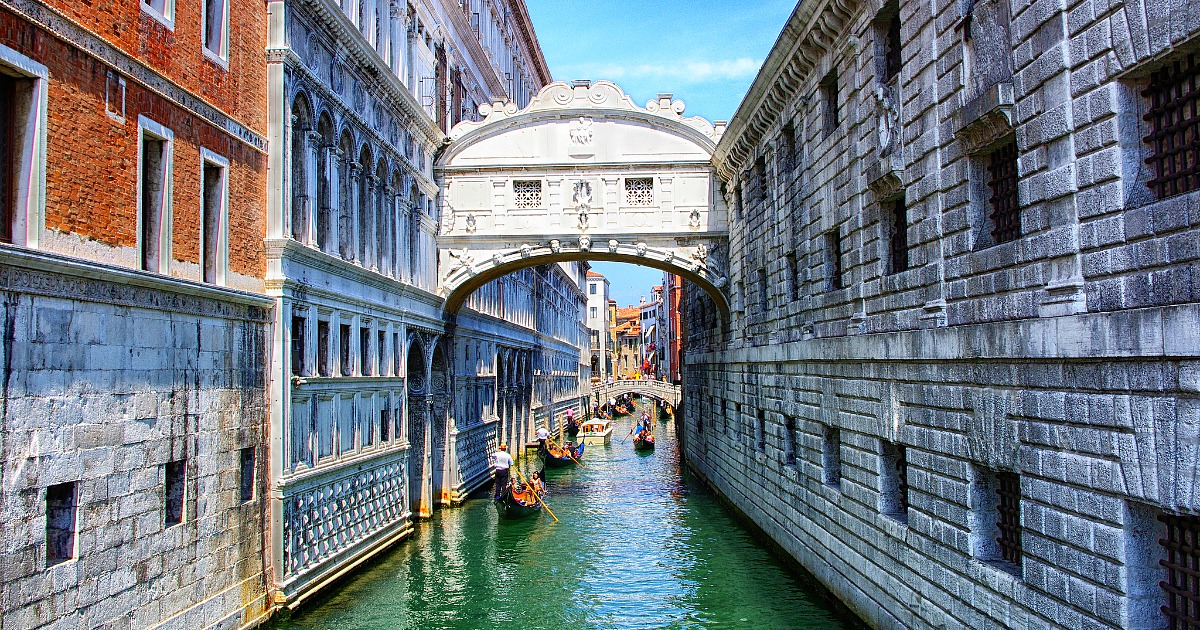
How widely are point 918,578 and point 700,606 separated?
174 inches

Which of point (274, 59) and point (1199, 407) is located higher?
point (274, 59)

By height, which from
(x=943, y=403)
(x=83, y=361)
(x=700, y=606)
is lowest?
(x=700, y=606)

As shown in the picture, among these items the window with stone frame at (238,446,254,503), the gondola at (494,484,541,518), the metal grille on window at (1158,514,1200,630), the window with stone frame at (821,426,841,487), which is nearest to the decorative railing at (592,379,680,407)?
the gondola at (494,484,541,518)

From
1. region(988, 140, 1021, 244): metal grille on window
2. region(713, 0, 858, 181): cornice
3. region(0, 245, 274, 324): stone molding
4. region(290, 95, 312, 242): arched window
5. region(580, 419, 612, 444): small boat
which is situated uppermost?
region(713, 0, 858, 181): cornice

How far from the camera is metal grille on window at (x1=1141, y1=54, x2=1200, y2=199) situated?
17.9 ft

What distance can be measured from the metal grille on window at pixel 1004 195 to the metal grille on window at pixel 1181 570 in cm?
259

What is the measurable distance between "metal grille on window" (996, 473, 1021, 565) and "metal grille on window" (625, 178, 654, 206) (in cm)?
1319

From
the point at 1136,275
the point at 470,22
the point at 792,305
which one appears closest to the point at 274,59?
the point at 792,305

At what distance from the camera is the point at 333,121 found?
45.1 feet

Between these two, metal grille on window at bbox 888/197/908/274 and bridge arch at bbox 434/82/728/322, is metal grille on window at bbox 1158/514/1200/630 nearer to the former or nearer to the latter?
metal grille on window at bbox 888/197/908/274

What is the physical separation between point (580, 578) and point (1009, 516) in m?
8.38

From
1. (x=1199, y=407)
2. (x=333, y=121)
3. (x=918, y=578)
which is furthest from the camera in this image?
(x=333, y=121)

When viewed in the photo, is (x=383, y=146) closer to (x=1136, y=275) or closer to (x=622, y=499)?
(x=622, y=499)

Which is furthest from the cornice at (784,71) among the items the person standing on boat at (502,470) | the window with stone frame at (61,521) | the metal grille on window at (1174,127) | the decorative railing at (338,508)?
the window with stone frame at (61,521)
